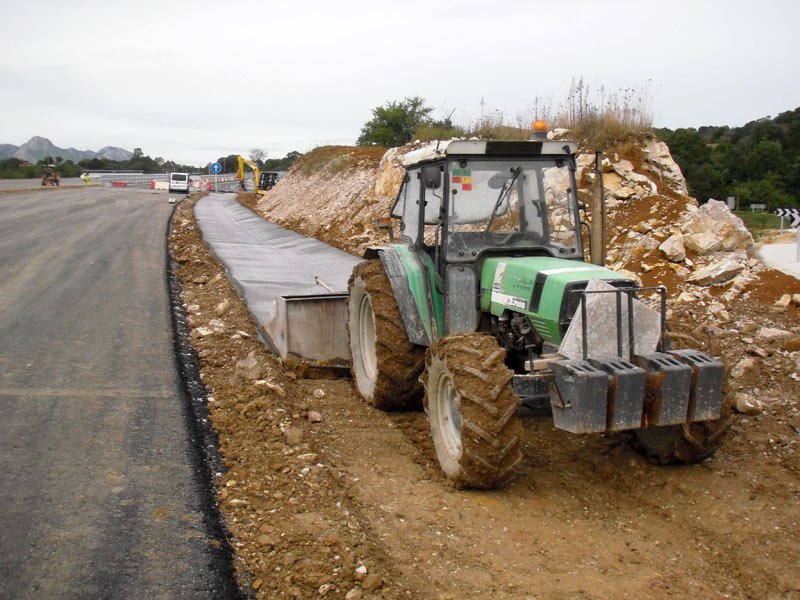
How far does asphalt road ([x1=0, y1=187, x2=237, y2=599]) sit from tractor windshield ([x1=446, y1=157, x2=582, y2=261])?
283 centimetres

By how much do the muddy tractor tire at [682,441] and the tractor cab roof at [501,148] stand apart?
234 cm

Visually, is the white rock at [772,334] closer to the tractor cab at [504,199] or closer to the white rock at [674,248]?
the white rock at [674,248]

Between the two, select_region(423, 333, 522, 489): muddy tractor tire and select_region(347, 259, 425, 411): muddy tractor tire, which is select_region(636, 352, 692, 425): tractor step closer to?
select_region(423, 333, 522, 489): muddy tractor tire

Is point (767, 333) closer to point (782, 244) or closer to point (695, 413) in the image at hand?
point (695, 413)

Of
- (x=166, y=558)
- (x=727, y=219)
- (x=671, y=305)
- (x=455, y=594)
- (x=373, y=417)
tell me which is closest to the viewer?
(x=455, y=594)

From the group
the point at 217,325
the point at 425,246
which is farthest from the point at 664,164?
the point at 425,246

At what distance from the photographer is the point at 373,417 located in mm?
7215

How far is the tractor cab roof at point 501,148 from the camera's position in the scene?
6.09 meters

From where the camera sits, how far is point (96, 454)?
5.86m

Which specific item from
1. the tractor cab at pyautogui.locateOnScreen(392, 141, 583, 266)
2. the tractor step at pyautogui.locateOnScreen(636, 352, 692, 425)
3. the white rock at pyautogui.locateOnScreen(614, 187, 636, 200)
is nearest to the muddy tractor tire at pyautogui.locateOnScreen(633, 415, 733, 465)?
the tractor step at pyautogui.locateOnScreen(636, 352, 692, 425)

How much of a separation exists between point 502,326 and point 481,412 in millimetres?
1271

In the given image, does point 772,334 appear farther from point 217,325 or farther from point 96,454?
point 96,454

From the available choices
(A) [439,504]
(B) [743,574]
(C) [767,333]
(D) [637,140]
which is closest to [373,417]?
(A) [439,504]

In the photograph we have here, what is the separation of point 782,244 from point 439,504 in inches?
459
